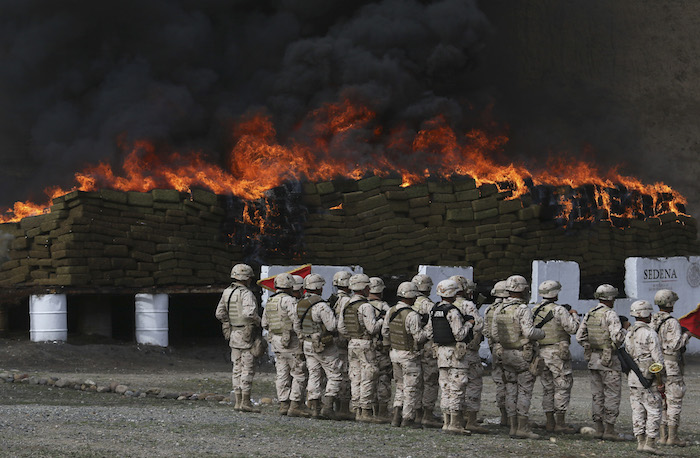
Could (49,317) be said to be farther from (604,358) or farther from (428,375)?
(604,358)

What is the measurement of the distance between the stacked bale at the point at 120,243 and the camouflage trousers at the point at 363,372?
28.8ft

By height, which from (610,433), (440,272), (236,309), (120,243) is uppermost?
(120,243)

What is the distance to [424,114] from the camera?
2552 cm

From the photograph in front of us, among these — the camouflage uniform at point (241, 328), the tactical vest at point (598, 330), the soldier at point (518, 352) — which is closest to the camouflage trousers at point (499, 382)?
the soldier at point (518, 352)

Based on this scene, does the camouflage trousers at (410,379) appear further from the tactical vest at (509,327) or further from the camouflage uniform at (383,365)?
the tactical vest at (509,327)

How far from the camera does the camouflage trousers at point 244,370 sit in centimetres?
1148

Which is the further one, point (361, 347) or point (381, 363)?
point (381, 363)

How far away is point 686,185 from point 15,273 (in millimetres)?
26661

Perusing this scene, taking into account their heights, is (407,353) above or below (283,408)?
above

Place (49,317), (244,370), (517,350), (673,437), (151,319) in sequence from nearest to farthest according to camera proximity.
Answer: (673,437), (517,350), (244,370), (49,317), (151,319)

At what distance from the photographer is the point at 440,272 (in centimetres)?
1897

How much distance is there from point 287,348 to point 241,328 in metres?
0.73

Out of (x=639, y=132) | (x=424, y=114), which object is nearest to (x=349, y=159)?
(x=424, y=114)

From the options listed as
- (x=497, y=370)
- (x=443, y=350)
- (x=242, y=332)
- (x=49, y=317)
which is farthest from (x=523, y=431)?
(x=49, y=317)
